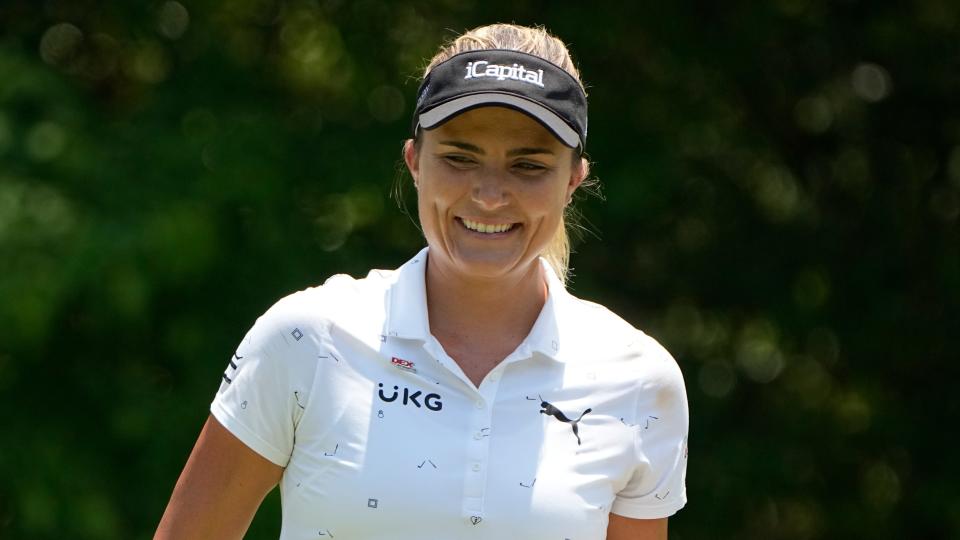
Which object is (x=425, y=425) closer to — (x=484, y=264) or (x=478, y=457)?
(x=478, y=457)

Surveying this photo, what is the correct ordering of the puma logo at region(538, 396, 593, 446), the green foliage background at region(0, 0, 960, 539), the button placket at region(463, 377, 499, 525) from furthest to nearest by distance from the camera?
the green foliage background at region(0, 0, 960, 539) < the puma logo at region(538, 396, 593, 446) < the button placket at region(463, 377, 499, 525)

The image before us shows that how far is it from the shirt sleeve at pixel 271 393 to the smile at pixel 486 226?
265 millimetres

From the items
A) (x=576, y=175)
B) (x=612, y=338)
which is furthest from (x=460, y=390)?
(x=576, y=175)

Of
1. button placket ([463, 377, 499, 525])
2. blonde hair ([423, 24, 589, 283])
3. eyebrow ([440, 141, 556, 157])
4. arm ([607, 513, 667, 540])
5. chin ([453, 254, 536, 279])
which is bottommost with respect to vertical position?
arm ([607, 513, 667, 540])

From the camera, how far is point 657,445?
2215mm

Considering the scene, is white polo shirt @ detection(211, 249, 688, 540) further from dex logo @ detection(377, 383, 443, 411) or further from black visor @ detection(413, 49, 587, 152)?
black visor @ detection(413, 49, 587, 152)

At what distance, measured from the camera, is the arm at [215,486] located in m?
2.10

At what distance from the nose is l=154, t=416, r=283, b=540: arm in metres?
0.47

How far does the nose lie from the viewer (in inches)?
82.4

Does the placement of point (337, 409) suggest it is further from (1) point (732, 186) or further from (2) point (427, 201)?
(1) point (732, 186)

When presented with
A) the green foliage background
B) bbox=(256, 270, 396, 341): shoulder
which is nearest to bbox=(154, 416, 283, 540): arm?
bbox=(256, 270, 396, 341): shoulder

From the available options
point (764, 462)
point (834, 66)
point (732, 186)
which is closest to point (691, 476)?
point (764, 462)

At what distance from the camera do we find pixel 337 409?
2.06 m

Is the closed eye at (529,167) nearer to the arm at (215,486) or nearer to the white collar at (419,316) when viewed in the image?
the white collar at (419,316)
